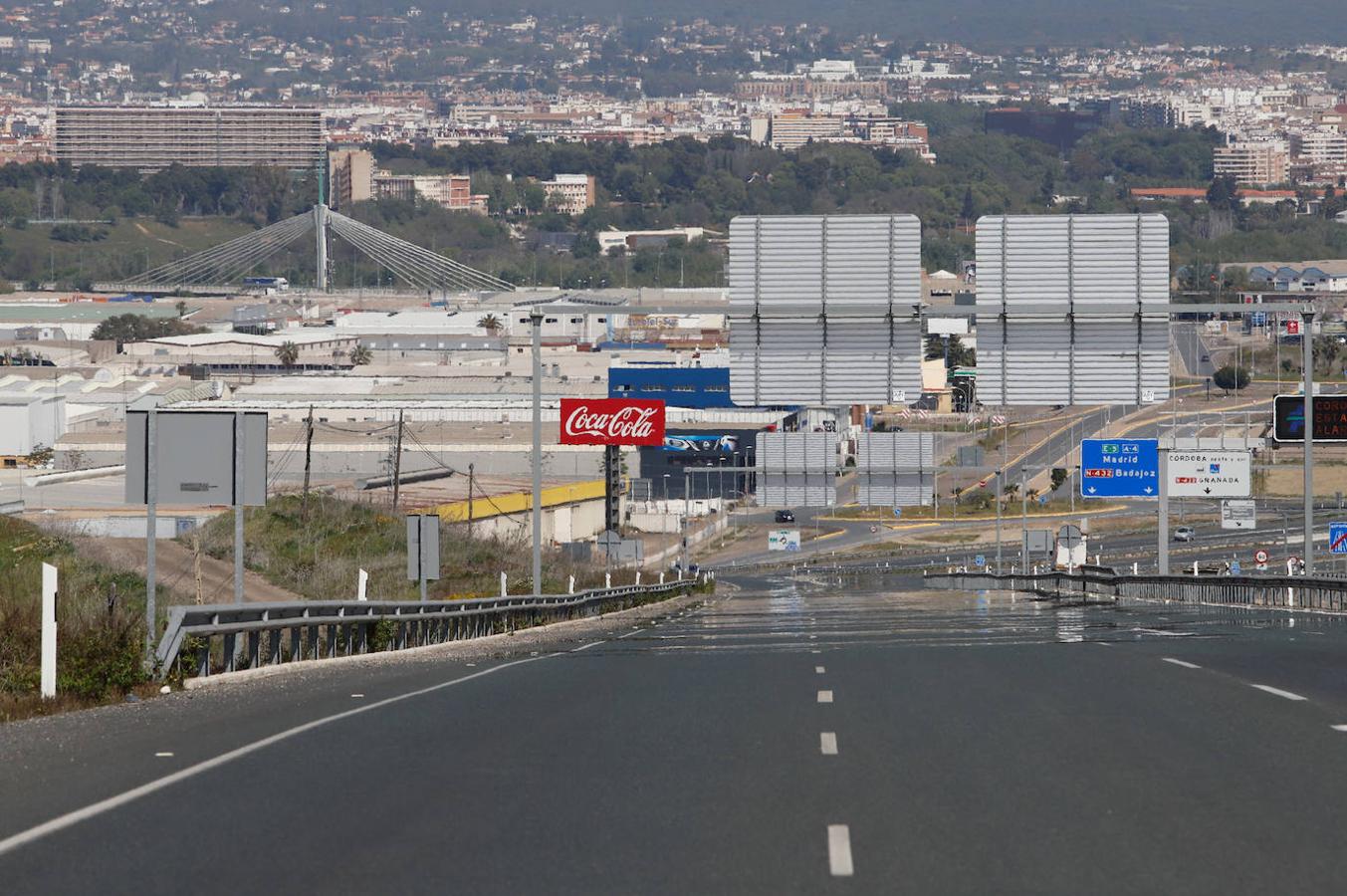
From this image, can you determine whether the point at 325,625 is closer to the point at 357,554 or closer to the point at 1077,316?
the point at 1077,316

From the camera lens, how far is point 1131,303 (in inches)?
1517

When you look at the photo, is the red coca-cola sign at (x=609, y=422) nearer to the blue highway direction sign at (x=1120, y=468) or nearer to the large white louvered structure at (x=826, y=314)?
the blue highway direction sign at (x=1120, y=468)

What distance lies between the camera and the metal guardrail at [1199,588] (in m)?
45.2

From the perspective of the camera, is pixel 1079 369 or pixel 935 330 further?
pixel 935 330

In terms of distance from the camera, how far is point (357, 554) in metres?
68.2

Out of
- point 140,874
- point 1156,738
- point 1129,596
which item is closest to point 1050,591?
point 1129,596

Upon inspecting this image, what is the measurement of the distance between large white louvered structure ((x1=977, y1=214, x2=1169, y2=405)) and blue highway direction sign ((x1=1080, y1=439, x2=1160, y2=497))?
1518 inches

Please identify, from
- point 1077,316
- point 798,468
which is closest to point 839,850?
point 1077,316

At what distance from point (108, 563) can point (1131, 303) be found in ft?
87.8

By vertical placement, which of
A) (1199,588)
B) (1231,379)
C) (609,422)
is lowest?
(1199,588)

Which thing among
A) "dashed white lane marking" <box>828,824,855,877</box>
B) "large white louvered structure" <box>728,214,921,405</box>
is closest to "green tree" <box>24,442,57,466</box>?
"large white louvered structure" <box>728,214,921,405</box>

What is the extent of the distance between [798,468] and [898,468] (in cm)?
414

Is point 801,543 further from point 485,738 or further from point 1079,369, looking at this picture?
point 485,738

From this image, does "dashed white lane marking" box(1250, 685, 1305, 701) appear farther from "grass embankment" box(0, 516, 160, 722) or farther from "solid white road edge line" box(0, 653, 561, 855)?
"grass embankment" box(0, 516, 160, 722)
